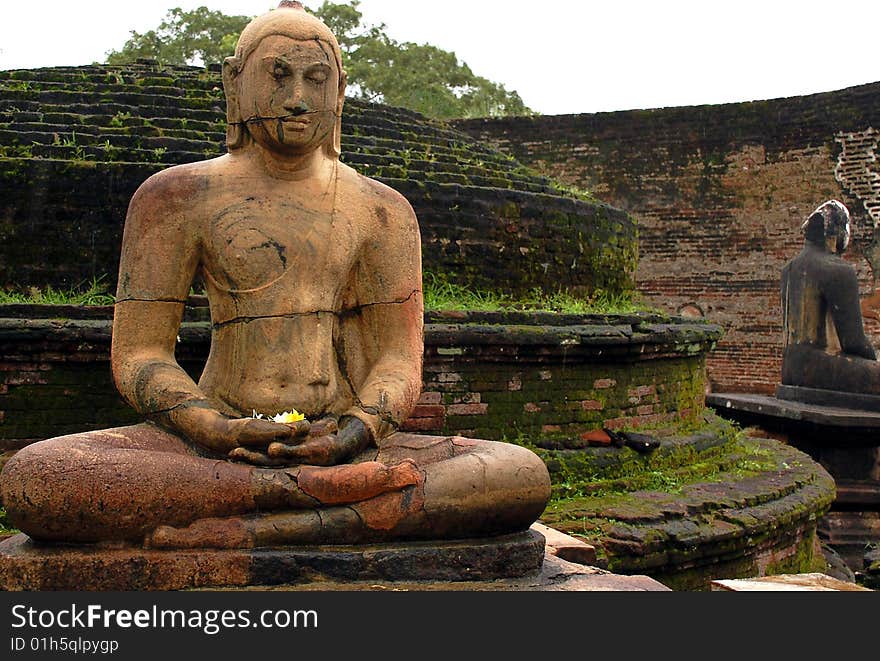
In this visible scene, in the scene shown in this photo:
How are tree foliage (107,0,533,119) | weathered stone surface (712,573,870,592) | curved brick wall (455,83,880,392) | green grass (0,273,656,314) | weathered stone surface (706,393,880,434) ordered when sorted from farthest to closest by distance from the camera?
tree foliage (107,0,533,119)
curved brick wall (455,83,880,392)
weathered stone surface (706,393,880,434)
green grass (0,273,656,314)
weathered stone surface (712,573,870,592)

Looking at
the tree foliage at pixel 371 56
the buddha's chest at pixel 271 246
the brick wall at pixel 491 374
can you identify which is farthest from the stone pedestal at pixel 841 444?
the tree foliage at pixel 371 56

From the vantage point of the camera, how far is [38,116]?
6.76m

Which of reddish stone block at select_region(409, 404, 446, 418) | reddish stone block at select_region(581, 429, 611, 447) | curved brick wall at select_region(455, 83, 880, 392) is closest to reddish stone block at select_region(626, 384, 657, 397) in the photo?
reddish stone block at select_region(581, 429, 611, 447)

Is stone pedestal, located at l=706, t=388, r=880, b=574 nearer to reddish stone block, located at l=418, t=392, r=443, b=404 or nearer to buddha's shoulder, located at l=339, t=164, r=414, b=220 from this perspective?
reddish stone block, located at l=418, t=392, r=443, b=404

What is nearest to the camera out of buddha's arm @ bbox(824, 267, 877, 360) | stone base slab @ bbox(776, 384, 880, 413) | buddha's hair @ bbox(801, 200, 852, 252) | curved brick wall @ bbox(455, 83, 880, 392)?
stone base slab @ bbox(776, 384, 880, 413)

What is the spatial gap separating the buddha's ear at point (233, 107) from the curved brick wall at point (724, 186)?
1270cm

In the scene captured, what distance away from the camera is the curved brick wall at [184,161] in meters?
6.01

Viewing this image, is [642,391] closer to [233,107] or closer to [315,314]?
[315,314]

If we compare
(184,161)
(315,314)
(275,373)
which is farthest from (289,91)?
(184,161)

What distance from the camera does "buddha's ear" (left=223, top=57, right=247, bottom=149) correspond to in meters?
3.26

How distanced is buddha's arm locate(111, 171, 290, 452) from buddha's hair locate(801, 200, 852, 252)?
8.12 metres

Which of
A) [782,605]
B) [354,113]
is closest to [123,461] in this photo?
[782,605]

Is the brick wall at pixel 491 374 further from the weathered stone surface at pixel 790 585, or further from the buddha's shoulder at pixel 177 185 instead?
the weathered stone surface at pixel 790 585

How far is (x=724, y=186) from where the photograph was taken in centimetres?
1493
